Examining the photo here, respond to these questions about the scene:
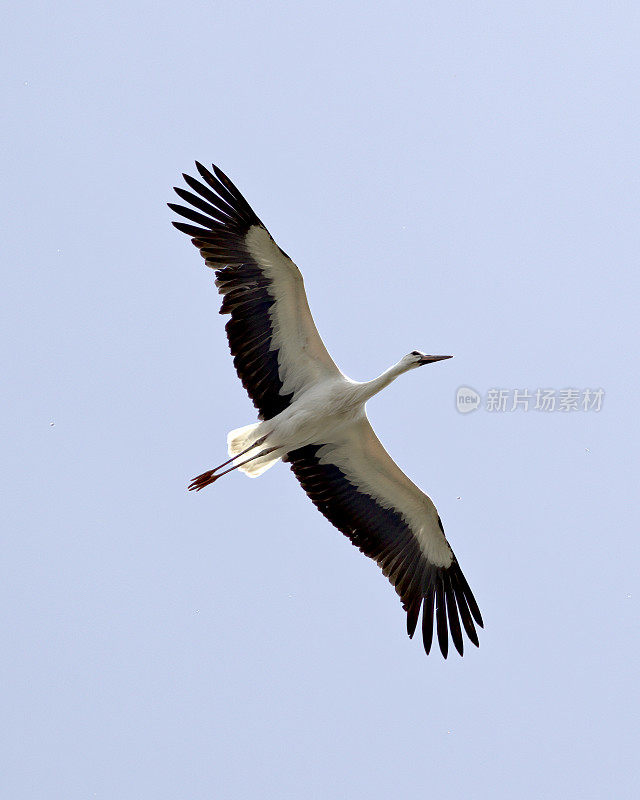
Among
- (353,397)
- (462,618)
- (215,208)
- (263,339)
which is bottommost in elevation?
(462,618)

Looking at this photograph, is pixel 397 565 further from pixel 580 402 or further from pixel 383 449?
pixel 580 402

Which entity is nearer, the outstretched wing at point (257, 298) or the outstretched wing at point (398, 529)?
the outstretched wing at point (257, 298)

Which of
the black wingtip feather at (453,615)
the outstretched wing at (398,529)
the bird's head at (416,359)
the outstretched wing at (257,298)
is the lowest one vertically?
the black wingtip feather at (453,615)

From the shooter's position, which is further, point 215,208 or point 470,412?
point 470,412

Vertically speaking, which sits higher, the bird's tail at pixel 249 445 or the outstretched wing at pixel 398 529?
the bird's tail at pixel 249 445

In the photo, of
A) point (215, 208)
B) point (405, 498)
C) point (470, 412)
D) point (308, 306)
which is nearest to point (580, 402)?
point (470, 412)

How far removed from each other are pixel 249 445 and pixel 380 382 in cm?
126

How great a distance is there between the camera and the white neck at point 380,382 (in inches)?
464

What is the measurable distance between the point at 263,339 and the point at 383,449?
1.42 metres

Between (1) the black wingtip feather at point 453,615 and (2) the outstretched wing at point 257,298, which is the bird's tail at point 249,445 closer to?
(2) the outstretched wing at point 257,298

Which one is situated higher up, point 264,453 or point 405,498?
point 264,453

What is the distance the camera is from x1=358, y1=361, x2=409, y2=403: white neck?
11797 mm

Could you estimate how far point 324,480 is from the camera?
1259 cm

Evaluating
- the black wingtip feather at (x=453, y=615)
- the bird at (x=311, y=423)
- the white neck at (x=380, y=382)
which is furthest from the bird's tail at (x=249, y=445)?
the black wingtip feather at (x=453, y=615)
